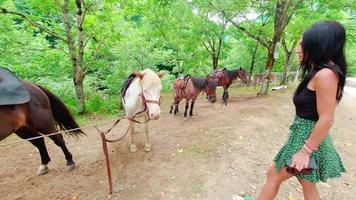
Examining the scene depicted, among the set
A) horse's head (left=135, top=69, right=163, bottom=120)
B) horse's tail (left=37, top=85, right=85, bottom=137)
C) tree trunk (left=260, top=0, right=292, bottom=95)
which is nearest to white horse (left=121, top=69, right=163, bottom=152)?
horse's head (left=135, top=69, right=163, bottom=120)

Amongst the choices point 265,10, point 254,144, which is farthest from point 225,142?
point 265,10

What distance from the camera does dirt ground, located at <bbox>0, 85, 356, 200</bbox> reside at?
10.3 ft

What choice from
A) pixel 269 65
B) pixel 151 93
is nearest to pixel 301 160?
pixel 151 93

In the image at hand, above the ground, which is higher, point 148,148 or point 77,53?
point 77,53

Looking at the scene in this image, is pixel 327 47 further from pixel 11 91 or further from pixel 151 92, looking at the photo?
pixel 11 91

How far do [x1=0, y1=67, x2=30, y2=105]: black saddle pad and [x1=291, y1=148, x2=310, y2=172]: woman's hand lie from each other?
3.10 metres

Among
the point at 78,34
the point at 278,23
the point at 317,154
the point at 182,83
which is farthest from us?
the point at 278,23

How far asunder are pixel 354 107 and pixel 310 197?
911 centimetres

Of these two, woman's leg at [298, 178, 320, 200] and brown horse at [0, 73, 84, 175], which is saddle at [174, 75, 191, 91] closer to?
brown horse at [0, 73, 84, 175]

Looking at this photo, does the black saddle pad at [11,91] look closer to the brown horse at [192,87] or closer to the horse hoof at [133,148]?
the horse hoof at [133,148]

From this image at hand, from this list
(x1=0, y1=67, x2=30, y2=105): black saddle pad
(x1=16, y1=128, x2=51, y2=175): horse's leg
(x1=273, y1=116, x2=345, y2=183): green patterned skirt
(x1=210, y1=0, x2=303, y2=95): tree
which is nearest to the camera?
(x1=273, y1=116, x2=345, y2=183): green patterned skirt

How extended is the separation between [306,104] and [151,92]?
2358 mm

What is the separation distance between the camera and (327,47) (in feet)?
5.24

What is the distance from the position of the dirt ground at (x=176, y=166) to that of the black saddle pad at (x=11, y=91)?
4.19ft
